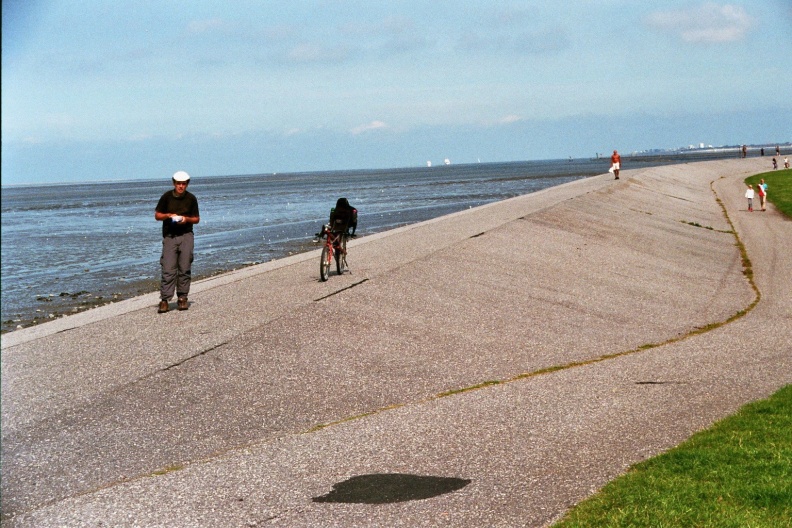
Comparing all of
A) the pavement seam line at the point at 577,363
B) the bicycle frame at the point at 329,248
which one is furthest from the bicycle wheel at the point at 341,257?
the pavement seam line at the point at 577,363

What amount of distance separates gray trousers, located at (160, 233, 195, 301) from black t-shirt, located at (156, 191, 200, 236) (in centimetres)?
11

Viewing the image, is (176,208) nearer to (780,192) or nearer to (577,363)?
(577,363)

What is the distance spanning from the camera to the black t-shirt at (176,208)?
14.2m

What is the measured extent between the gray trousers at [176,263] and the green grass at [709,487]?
30.1 ft

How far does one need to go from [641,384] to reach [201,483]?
545cm

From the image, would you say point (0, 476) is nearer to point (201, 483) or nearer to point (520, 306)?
point (201, 483)

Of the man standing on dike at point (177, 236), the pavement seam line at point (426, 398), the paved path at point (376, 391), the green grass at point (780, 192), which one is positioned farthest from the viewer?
the green grass at point (780, 192)

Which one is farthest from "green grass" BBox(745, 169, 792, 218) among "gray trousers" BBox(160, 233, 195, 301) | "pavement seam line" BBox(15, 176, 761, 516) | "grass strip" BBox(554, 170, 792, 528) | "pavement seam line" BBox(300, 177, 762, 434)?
"grass strip" BBox(554, 170, 792, 528)

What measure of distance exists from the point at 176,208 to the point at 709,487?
10.1 meters

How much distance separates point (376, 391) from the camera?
10.5 metres

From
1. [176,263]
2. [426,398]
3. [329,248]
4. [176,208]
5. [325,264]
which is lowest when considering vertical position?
[426,398]

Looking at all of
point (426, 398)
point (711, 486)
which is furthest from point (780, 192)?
point (711, 486)

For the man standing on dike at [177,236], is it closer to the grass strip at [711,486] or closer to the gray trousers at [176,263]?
the gray trousers at [176,263]

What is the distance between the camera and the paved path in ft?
22.3
